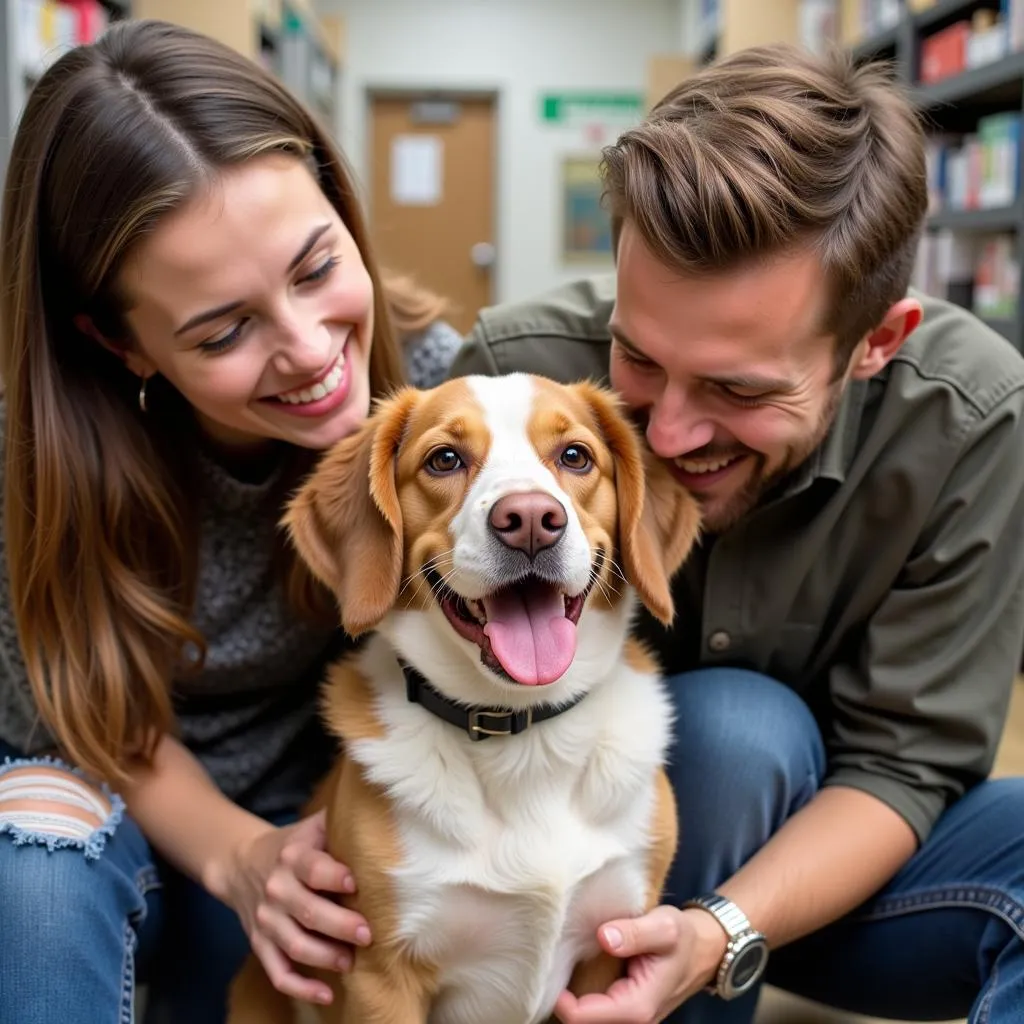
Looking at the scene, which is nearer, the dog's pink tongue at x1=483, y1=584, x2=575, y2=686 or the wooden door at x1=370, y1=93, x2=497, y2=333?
the dog's pink tongue at x1=483, y1=584, x2=575, y2=686

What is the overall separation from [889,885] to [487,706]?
0.65m

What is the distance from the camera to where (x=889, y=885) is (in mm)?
1586

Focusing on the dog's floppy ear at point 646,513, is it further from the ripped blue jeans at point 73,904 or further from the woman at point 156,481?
the ripped blue jeans at point 73,904

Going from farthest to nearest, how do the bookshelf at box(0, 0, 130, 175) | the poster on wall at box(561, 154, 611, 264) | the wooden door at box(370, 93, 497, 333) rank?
the wooden door at box(370, 93, 497, 333), the poster on wall at box(561, 154, 611, 264), the bookshelf at box(0, 0, 130, 175)

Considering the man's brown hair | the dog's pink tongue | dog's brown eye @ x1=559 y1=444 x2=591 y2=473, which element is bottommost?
the dog's pink tongue

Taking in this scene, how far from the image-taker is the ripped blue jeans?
50.9 inches

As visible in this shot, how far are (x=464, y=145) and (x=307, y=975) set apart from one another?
846 cm

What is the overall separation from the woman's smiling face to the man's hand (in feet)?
2.39

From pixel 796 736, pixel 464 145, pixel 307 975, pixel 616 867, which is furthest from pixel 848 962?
pixel 464 145

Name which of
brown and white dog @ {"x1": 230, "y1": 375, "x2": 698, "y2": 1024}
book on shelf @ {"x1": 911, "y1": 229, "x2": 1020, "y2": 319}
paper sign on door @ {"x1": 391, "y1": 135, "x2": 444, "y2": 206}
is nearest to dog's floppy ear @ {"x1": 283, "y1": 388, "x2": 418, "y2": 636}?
brown and white dog @ {"x1": 230, "y1": 375, "x2": 698, "y2": 1024}

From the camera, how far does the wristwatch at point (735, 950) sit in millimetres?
1379

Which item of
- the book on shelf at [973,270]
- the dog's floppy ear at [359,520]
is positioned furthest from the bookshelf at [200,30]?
the book on shelf at [973,270]

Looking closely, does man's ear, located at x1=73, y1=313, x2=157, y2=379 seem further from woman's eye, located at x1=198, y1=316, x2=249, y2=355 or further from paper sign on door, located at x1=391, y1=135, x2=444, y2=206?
paper sign on door, located at x1=391, y1=135, x2=444, y2=206

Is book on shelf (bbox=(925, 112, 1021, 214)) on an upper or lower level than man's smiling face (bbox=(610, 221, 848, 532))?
upper
